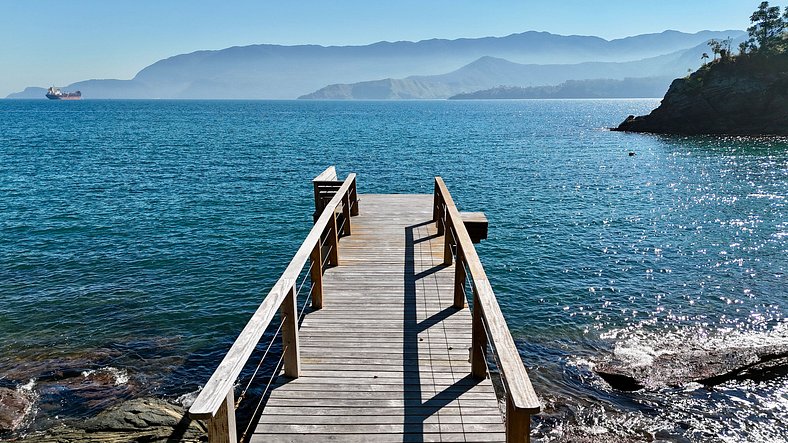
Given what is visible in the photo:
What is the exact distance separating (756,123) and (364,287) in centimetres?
6662

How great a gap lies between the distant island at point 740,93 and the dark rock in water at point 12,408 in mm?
68014

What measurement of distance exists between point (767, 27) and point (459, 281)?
270 feet

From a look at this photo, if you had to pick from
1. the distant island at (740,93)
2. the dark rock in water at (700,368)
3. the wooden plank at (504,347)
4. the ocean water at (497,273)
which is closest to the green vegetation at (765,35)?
the distant island at (740,93)

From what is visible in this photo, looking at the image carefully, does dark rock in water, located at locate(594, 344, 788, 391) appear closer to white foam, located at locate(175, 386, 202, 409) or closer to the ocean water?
the ocean water

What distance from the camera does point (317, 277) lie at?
7.70m

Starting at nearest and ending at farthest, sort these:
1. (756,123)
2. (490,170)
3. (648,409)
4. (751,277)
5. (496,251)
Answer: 1. (648,409)
2. (751,277)
3. (496,251)
4. (490,170)
5. (756,123)

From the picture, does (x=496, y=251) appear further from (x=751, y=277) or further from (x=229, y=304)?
(x=229, y=304)

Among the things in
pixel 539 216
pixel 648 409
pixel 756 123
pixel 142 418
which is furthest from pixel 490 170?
pixel 756 123

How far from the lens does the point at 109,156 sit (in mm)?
44406

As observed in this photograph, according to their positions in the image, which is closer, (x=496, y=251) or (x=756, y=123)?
(x=496, y=251)

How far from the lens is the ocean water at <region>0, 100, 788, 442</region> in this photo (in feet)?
34.0

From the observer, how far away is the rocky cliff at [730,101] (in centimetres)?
5959

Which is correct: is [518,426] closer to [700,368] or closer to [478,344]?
[478,344]

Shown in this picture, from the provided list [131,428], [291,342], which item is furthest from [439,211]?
[131,428]
